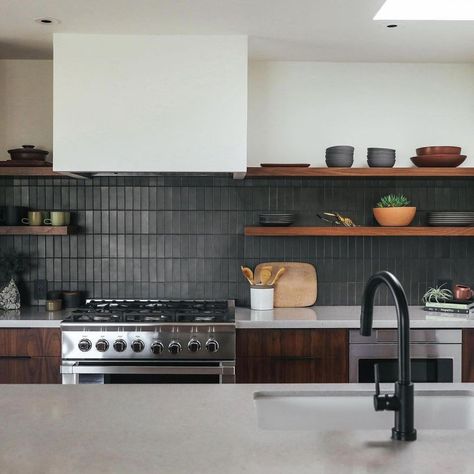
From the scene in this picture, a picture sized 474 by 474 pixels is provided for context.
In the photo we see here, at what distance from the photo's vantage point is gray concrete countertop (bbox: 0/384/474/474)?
1406 mm

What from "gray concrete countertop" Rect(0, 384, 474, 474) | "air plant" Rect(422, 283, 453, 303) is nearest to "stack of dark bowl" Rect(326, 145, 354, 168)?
"air plant" Rect(422, 283, 453, 303)

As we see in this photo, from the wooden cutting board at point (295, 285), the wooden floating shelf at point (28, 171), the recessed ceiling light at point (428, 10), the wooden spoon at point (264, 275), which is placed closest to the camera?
the recessed ceiling light at point (428, 10)

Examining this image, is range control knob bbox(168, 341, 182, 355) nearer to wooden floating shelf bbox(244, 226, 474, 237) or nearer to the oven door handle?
the oven door handle

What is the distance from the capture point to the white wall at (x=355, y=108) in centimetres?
426

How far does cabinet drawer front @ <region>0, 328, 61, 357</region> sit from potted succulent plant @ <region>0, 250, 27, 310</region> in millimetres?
414

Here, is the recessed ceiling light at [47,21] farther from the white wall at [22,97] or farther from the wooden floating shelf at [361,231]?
the wooden floating shelf at [361,231]

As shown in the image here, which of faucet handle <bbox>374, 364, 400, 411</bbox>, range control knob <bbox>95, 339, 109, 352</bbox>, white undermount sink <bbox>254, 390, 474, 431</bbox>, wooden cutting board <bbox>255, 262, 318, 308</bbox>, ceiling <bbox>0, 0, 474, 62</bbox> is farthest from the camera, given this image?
wooden cutting board <bbox>255, 262, 318, 308</bbox>

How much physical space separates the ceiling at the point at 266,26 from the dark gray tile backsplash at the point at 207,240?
0.84m

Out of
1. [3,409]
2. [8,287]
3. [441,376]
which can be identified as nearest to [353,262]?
[441,376]

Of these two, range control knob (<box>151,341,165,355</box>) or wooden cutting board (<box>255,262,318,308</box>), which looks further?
wooden cutting board (<box>255,262,318,308</box>)

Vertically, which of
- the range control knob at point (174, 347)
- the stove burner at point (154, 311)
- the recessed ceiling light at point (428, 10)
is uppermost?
the recessed ceiling light at point (428, 10)

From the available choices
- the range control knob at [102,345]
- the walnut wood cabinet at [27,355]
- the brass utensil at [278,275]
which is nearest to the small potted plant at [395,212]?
the brass utensil at [278,275]

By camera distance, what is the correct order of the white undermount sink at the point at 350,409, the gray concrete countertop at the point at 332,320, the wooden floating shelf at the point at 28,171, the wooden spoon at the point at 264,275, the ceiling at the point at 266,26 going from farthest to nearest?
the wooden spoon at the point at 264,275
the wooden floating shelf at the point at 28,171
the gray concrete countertop at the point at 332,320
the ceiling at the point at 266,26
the white undermount sink at the point at 350,409

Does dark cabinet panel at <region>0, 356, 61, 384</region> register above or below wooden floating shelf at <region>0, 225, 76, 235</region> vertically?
below
